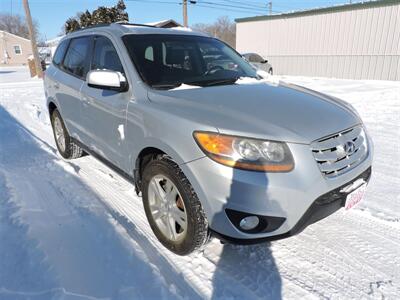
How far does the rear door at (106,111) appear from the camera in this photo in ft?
9.36

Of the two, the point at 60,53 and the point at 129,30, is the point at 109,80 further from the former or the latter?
the point at 60,53

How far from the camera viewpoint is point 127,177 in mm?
3027

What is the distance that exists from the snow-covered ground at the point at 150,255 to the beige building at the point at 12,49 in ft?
177

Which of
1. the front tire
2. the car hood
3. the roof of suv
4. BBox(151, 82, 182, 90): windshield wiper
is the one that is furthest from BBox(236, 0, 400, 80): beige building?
the front tire

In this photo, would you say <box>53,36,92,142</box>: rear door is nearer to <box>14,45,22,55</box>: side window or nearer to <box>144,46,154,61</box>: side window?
<box>144,46,154,61</box>: side window

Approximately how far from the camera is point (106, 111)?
304cm

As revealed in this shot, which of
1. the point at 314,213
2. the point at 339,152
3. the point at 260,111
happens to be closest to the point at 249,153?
the point at 260,111

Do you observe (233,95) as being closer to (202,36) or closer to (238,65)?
(238,65)

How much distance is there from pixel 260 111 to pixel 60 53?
3.64 meters

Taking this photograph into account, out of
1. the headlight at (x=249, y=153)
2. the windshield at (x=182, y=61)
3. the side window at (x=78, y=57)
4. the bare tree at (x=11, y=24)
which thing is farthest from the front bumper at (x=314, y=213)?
the bare tree at (x=11, y=24)

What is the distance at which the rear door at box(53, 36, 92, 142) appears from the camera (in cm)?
370

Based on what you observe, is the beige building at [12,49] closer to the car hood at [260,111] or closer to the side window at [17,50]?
the side window at [17,50]

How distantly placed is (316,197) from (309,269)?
0.69 m

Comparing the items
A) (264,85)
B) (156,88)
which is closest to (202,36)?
(264,85)
